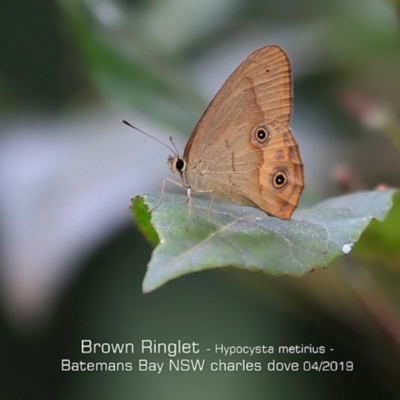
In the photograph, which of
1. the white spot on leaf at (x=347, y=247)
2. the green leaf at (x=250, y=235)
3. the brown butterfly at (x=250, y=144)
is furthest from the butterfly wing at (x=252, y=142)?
the white spot on leaf at (x=347, y=247)

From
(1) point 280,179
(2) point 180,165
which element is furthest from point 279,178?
(2) point 180,165

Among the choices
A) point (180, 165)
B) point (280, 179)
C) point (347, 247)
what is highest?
point (180, 165)

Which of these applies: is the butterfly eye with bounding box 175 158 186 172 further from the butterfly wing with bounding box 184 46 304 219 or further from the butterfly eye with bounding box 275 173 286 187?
the butterfly eye with bounding box 275 173 286 187

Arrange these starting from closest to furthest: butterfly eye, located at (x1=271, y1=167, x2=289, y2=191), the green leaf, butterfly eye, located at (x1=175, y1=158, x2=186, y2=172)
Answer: the green leaf < butterfly eye, located at (x1=271, y1=167, x2=289, y2=191) < butterfly eye, located at (x1=175, y1=158, x2=186, y2=172)

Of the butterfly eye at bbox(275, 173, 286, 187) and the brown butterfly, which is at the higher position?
the brown butterfly

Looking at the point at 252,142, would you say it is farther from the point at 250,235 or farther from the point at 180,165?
the point at 250,235

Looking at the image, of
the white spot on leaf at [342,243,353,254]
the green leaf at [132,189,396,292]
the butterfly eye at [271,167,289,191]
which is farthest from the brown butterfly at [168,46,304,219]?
the white spot on leaf at [342,243,353,254]

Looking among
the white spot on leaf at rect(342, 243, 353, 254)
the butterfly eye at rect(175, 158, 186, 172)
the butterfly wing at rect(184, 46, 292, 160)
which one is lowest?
the white spot on leaf at rect(342, 243, 353, 254)

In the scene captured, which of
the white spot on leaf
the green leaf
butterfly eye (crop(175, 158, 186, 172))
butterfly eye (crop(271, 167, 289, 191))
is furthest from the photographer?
butterfly eye (crop(175, 158, 186, 172))
